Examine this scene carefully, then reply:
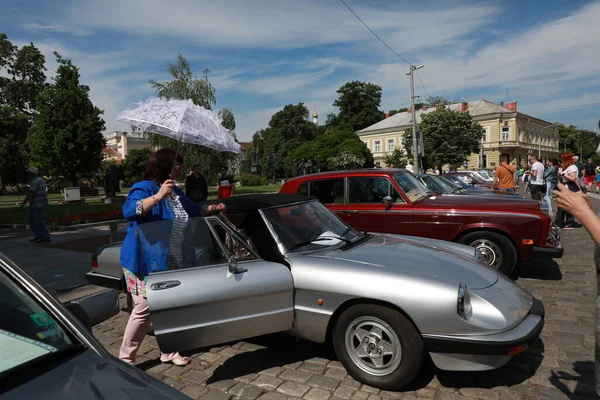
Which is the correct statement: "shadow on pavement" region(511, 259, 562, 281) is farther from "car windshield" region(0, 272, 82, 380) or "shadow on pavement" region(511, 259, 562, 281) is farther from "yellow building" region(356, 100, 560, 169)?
"yellow building" region(356, 100, 560, 169)

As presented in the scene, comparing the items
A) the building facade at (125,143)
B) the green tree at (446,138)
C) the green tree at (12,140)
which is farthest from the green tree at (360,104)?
the building facade at (125,143)

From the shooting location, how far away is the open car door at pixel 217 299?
3180mm

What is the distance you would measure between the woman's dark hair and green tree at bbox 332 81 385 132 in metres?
81.9

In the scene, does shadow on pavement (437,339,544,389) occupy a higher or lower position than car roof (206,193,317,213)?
lower

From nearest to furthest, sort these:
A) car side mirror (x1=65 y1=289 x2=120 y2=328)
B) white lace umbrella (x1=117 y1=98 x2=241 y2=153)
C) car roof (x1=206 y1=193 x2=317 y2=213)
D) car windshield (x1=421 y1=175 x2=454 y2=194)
→ 1. car side mirror (x1=65 y1=289 x2=120 y2=328)
2. white lace umbrella (x1=117 y1=98 x2=241 y2=153)
3. car roof (x1=206 y1=193 x2=317 y2=213)
4. car windshield (x1=421 y1=175 x2=454 y2=194)

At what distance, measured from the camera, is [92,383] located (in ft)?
5.25

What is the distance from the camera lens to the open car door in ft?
10.4

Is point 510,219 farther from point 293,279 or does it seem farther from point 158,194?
point 158,194

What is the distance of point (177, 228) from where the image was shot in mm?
3533

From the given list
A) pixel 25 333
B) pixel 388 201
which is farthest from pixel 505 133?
pixel 25 333

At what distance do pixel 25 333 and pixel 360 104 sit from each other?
87427mm

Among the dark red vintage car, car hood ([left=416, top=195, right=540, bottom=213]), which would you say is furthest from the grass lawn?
car hood ([left=416, top=195, right=540, bottom=213])

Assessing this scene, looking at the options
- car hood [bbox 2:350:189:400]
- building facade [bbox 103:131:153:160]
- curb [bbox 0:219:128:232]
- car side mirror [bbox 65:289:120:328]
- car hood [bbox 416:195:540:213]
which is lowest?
curb [bbox 0:219:128:232]

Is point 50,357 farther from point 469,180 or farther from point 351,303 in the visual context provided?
point 469,180
